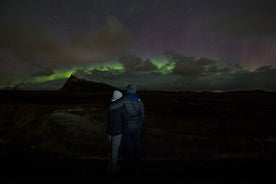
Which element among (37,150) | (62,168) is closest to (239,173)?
(62,168)

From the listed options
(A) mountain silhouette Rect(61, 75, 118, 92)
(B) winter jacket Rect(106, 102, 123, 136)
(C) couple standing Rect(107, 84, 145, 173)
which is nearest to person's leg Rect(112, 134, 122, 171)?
(C) couple standing Rect(107, 84, 145, 173)

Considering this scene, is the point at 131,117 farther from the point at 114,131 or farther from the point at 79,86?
the point at 79,86

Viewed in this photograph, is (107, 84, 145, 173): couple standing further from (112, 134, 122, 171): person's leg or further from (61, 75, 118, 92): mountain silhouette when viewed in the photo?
(61, 75, 118, 92): mountain silhouette

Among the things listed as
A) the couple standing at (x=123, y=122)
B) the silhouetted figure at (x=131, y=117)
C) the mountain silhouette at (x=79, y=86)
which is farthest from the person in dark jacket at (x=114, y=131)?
the mountain silhouette at (x=79, y=86)

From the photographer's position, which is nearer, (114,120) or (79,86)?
(114,120)

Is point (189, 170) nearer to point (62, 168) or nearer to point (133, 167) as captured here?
point (133, 167)

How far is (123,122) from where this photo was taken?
24.3ft

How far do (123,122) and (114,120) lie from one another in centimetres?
40

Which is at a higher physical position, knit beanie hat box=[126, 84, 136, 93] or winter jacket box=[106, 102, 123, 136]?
knit beanie hat box=[126, 84, 136, 93]

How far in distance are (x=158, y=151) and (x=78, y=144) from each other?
394 cm

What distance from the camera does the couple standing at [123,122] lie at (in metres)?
7.05

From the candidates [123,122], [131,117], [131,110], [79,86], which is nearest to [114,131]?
[123,122]

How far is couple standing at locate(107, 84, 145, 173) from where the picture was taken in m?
7.05

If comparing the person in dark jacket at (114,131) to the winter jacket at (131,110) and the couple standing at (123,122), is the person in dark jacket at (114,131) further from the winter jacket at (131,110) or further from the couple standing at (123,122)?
the winter jacket at (131,110)
